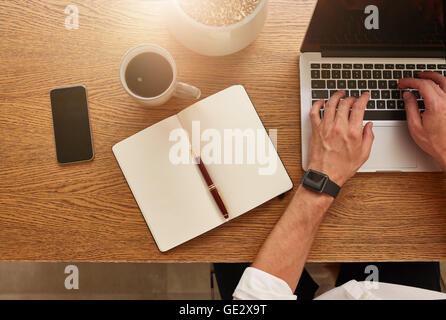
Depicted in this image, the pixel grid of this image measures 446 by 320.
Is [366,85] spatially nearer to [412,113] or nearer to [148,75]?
[412,113]

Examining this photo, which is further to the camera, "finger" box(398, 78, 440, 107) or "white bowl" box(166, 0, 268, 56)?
"finger" box(398, 78, 440, 107)

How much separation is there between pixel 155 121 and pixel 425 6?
553mm

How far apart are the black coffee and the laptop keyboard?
1.02 feet

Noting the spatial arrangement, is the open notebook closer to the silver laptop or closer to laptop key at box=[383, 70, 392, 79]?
the silver laptop

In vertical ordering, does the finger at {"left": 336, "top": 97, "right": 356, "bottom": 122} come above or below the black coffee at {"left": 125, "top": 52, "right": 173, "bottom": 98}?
below

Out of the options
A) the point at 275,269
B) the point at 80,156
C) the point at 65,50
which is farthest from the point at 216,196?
the point at 65,50

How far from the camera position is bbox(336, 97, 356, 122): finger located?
66 centimetres

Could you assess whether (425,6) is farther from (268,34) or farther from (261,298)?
(261,298)

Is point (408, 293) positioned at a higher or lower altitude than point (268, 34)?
lower

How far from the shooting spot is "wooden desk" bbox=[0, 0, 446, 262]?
2.18 ft

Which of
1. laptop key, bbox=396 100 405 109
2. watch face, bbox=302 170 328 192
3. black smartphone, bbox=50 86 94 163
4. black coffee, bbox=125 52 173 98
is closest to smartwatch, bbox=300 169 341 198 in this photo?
watch face, bbox=302 170 328 192

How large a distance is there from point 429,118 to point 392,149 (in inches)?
3.6

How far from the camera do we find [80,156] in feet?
2.19

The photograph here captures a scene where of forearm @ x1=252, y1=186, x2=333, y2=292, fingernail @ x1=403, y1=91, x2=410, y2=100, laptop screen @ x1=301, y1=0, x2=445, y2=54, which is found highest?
laptop screen @ x1=301, y1=0, x2=445, y2=54
